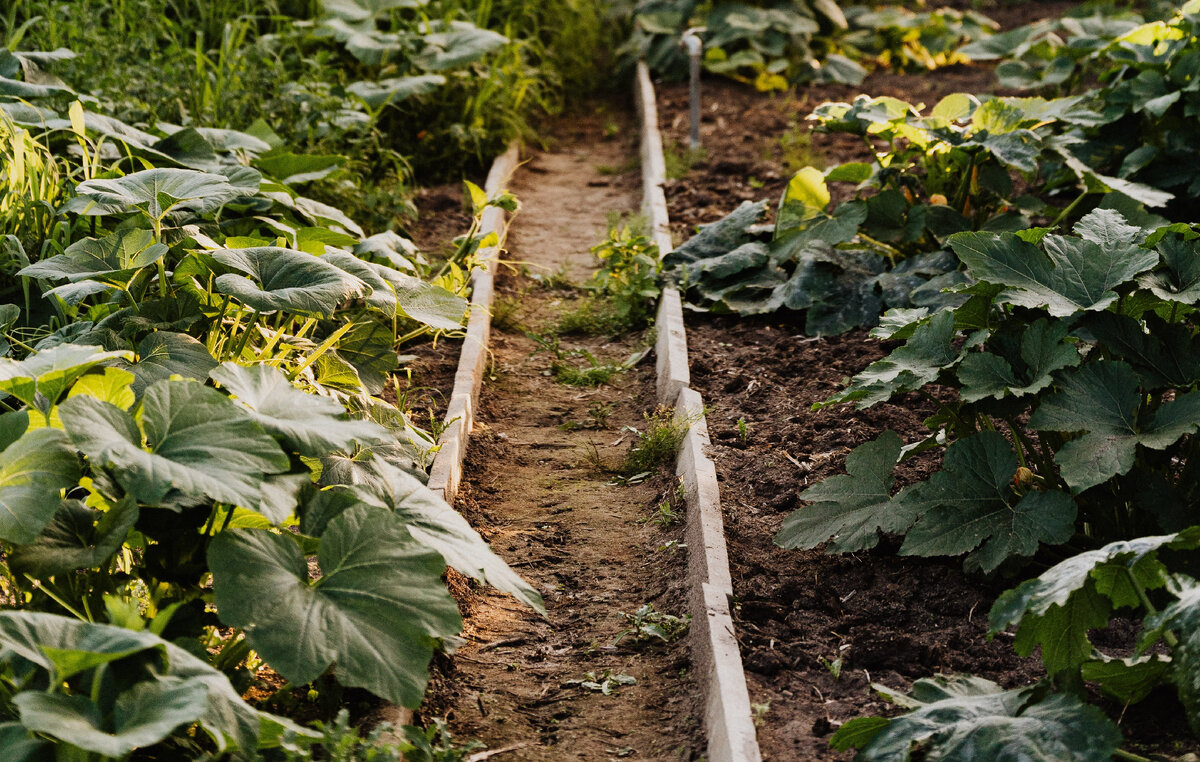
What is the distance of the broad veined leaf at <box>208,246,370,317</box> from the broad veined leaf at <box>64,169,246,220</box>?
28 cm

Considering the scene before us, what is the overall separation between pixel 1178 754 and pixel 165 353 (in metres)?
2.31

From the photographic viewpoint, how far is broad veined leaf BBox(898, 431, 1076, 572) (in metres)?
2.40

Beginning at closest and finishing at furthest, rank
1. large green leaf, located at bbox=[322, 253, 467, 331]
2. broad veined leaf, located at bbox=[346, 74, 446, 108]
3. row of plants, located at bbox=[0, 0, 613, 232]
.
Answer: large green leaf, located at bbox=[322, 253, 467, 331]
row of plants, located at bbox=[0, 0, 613, 232]
broad veined leaf, located at bbox=[346, 74, 446, 108]

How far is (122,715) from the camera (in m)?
1.58

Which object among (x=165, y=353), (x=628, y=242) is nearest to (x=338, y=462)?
(x=165, y=353)

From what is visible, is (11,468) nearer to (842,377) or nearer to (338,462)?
(338,462)

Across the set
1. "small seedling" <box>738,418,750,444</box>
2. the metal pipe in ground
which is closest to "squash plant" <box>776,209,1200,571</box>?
"small seedling" <box>738,418,750,444</box>

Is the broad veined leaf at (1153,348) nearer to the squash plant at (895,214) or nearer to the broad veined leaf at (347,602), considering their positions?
the squash plant at (895,214)

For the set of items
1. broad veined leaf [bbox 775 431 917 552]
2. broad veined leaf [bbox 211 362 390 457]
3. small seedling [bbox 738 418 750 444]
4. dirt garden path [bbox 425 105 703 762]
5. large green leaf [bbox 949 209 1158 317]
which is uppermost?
large green leaf [bbox 949 209 1158 317]

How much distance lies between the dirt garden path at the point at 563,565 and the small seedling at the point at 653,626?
24 millimetres

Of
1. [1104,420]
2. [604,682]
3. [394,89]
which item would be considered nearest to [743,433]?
[604,682]

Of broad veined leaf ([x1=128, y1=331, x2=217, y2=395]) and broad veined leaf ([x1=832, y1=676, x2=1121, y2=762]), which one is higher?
broad veined leaf ([x1=128, y1=331, x2=217, y2=395])

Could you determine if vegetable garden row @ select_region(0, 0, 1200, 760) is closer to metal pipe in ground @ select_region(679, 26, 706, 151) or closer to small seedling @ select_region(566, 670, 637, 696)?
small seedling @ select_region(566, 670, 637, 696)

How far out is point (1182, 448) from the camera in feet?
8.58
